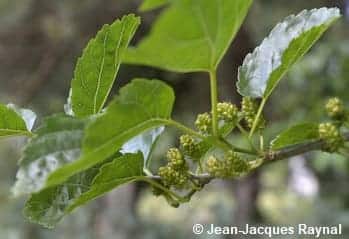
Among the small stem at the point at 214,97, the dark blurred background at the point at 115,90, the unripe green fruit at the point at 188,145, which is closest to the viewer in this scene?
the small stem at the point at 214,97

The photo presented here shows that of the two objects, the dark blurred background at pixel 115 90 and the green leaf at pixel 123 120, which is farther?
the dark blurred background at pixel 115 90

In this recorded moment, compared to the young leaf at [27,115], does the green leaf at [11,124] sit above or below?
below

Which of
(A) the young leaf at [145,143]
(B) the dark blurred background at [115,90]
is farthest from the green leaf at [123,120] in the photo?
(B) the dark blurred background at [115,90]

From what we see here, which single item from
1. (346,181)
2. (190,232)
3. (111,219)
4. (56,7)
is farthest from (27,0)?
(346,181)

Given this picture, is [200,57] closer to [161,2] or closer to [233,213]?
[161,2]

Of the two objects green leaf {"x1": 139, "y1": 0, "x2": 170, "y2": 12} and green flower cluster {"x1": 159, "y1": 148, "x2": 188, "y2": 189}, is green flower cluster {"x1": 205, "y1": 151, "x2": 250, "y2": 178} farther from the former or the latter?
green leaf {"x1": 139, "y1": 0, "x2": 170, "y2": 12}

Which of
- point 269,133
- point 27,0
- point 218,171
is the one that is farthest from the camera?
point 27,0

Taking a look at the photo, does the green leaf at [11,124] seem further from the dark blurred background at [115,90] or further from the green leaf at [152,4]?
the dark blurred background at [115,90]
